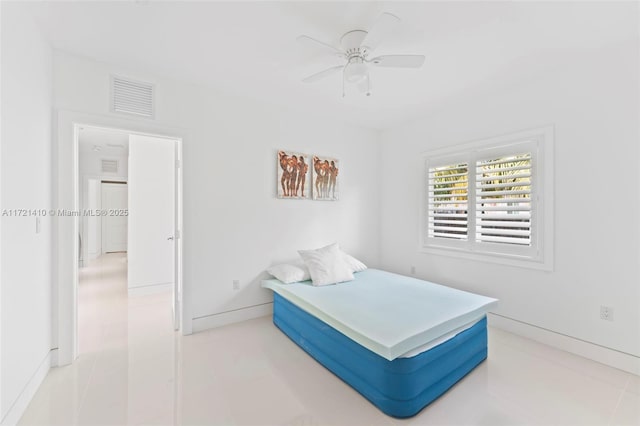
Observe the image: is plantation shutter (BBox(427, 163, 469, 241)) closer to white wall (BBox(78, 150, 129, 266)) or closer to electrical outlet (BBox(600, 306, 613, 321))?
electrical outlet (BBox(600, 306, 613, 321))

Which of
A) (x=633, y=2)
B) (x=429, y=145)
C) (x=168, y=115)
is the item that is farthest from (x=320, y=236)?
(x=633, y=2)

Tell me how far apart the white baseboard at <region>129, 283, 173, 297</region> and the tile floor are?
135cm

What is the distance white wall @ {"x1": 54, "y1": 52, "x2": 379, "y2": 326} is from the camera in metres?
2.61

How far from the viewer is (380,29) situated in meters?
1.79

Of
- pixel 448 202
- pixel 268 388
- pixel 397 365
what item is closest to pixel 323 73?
pixel 397 365

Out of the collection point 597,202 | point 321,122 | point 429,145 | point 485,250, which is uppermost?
point 321,122

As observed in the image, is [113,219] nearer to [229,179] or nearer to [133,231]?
[133,231]

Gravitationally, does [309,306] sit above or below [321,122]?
below

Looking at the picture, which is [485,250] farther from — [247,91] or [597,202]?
[247,91]

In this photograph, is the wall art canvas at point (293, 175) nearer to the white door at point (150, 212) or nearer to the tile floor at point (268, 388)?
the tile floor at point (268, 388)

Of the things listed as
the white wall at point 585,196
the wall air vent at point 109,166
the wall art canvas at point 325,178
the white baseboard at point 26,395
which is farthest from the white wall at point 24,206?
the wall air vent at point 109,166

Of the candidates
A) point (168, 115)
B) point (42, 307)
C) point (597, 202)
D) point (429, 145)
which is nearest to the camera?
point (42, 307)

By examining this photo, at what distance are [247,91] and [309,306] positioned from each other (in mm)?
2385

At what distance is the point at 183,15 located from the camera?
1.95 meters
